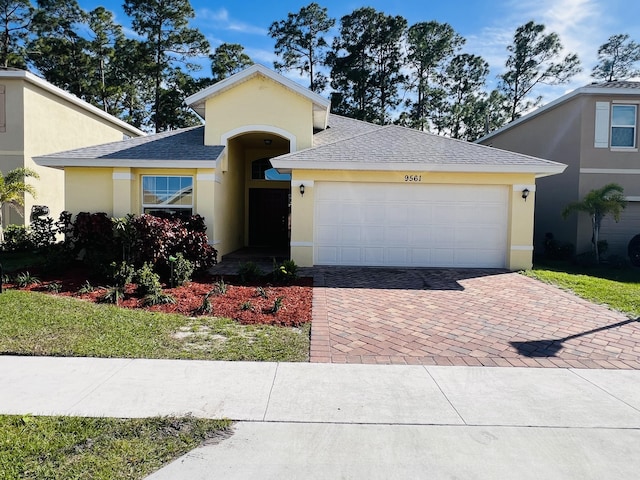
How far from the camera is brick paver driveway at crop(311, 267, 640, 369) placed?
516cm

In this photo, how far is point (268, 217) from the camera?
17.4 m

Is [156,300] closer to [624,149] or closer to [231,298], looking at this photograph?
[231,298]

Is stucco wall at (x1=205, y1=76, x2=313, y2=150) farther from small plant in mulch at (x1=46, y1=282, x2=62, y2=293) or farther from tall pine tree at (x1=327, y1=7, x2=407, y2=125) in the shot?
tall pine tree at (x1=327, y1=7, x2=407, y2=125)

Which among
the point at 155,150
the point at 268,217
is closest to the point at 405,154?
the point at 155,150

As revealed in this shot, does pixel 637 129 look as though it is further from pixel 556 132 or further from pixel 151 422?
pixel 151 422

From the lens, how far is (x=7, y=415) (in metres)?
3.47

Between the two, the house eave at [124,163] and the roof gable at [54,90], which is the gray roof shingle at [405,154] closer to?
the house eave at [124,163]

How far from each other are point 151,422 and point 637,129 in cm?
1851

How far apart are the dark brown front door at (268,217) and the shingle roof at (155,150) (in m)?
4.21

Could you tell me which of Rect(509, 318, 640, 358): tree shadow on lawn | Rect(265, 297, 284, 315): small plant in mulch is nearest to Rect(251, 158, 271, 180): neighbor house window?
Rect(265, 297, 284, 315): small plant in mulch

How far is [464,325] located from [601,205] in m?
9.78

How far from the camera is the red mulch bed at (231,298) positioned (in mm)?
6730

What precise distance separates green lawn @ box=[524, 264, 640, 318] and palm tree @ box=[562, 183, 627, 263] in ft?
4.68

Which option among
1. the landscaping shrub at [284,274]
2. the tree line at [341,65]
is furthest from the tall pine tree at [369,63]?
the landscaping shrub at [284,274]
